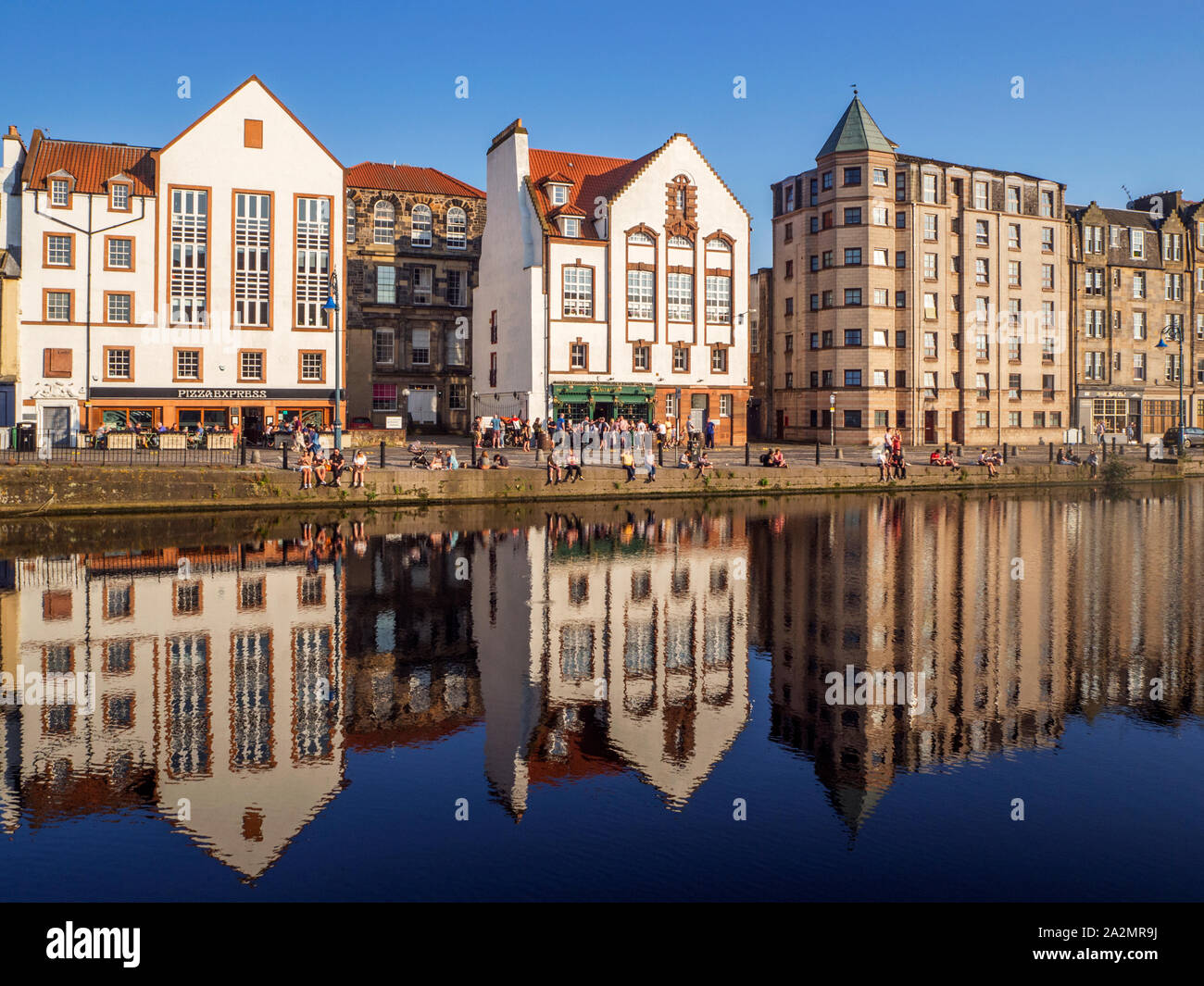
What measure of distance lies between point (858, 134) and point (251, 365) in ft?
134

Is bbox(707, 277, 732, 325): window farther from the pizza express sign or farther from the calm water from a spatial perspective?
the calm water

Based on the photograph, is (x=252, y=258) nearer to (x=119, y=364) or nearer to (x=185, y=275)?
(x=185, y=275)

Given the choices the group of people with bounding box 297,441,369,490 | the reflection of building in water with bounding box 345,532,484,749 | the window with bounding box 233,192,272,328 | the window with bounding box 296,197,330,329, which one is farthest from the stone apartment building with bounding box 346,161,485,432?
the reflection of building in water with bounding box 345,532,484,749

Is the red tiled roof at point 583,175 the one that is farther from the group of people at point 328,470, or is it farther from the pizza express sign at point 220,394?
the group of people at point 328,470

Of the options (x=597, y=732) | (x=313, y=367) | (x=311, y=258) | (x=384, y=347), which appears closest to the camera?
(x=597, y=732)

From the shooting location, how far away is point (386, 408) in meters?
68.9

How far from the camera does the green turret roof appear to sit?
68.1 metres

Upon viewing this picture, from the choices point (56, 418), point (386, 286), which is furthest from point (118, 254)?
point (386, 286)

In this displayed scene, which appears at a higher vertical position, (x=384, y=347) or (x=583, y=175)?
(x=583, y=175)

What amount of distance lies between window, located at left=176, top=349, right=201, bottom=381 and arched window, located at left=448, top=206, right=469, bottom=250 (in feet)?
70.0

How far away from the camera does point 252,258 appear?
5541 cm

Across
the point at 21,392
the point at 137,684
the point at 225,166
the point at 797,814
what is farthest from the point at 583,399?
the point at 797,814

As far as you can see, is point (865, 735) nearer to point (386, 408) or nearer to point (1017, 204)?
point (386, 408)
